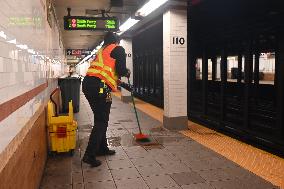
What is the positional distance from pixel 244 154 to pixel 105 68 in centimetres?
271

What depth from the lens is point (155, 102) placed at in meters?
11.5

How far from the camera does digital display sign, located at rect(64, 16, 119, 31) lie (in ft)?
27.9

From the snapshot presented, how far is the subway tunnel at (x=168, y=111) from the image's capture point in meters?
2.45

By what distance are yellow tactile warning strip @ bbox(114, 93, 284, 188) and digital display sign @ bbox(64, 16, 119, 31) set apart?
391 cm

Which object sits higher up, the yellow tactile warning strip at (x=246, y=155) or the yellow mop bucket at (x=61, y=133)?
the yellow mop bucket at (x=61, y=133)

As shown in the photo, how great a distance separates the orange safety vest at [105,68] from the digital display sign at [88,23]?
14.1 ft

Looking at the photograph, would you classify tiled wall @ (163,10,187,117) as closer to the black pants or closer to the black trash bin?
the black pants

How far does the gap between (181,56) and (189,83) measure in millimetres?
1648

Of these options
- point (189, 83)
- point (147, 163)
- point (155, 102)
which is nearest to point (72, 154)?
point (147, 163)

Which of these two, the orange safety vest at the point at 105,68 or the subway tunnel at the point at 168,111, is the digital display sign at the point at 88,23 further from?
the orange safety vest at the point at 105,68

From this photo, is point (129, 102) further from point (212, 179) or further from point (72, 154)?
point (212, 179)

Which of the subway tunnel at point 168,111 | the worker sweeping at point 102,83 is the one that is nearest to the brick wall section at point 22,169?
the subway tunnel at point 168,111

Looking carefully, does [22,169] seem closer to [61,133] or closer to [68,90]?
[61,133]

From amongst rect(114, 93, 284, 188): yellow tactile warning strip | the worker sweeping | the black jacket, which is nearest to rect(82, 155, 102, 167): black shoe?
the worker sweeping
